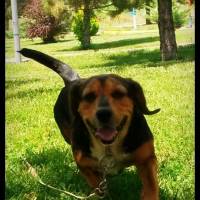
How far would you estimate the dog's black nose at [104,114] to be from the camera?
3188mm

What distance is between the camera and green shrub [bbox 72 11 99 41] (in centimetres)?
339

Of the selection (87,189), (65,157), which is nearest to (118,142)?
(87,189)

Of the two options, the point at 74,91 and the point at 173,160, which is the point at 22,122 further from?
the point at 173,160

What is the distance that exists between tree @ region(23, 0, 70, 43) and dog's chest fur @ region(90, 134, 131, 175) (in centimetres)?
65

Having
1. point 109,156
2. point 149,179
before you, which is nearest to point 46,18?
point 109,156

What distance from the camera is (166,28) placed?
3320 millimetres

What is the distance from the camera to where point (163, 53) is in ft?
11.2

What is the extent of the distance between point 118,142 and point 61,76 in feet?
2.11

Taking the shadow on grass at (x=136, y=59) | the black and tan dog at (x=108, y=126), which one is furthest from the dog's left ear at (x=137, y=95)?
the shadow on grass at (x=136, y=59)

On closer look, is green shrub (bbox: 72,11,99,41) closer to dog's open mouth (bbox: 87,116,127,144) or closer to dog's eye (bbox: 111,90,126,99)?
dog's eye (bbox: 111,90,126,99)

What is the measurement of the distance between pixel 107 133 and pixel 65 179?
2.73 ft

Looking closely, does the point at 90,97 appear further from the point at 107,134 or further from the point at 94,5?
the point at 94,5

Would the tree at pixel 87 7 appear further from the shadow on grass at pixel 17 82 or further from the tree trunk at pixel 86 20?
the shadow on grass at pixel 17 82

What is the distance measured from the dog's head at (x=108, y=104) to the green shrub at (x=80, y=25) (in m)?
0.26
